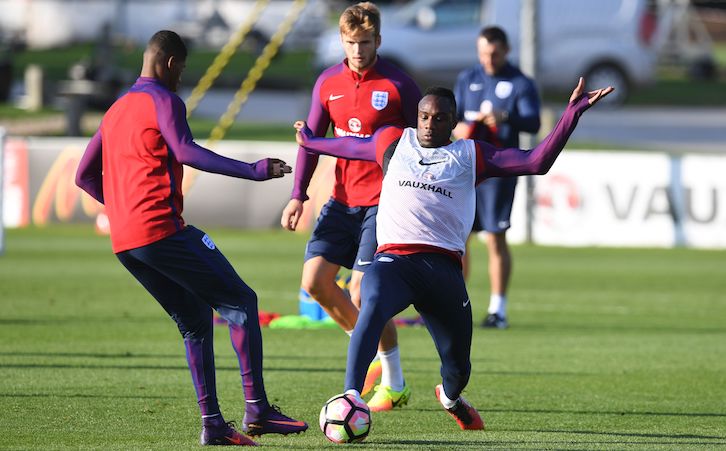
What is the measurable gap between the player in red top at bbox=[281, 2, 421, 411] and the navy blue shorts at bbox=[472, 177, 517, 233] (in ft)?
12.6

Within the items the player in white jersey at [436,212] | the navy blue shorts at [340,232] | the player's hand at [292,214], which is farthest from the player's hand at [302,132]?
the navy blue shorts at [340,232]

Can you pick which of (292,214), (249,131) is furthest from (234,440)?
(249,131)

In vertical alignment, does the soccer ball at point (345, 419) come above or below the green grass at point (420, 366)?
above

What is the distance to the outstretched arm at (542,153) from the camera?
23.6 ft

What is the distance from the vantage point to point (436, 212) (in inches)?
288

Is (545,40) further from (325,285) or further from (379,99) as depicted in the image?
(325,285)

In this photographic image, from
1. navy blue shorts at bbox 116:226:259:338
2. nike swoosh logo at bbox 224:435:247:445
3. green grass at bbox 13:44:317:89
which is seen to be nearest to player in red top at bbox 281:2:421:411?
navy blue shorts at bbox 116:226:259:338

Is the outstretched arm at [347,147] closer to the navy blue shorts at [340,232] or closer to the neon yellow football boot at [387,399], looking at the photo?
the navy blue shorts at [340,232]

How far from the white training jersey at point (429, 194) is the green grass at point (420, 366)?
1.05m

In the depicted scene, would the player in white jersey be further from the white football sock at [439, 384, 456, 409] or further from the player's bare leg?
the player's bare leg

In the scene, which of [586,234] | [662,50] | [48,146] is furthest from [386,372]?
[662,50]

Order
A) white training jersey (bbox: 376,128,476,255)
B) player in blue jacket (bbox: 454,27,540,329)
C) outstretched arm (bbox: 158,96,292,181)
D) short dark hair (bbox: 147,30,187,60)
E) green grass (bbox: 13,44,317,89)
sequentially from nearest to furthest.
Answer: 1. outstretched arm (bbox: 158,96,292,181)
2. short dark hair (bbox: 147,30,187,60)
3. white training jersey (bbox: 376,128,476,255)
4. player in blue jacket (bbox: 454,27,540,329)
5. green grass (bbox: 13,44,317,89)

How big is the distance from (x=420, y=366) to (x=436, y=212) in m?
3.20

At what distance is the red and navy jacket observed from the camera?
8.58 meters
